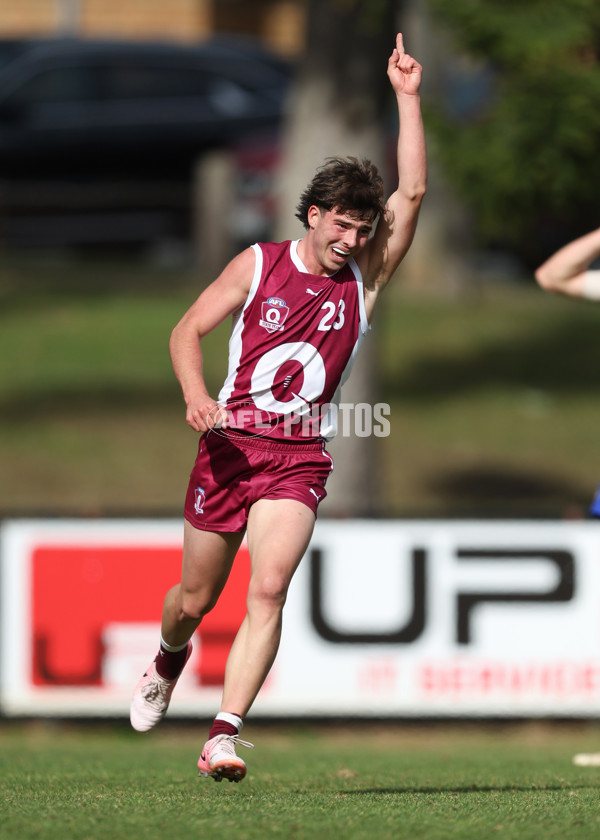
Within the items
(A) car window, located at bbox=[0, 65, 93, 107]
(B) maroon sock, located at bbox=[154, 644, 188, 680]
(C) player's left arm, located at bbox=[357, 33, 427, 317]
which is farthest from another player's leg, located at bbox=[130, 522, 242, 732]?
(A) car window, located at bbox=[0, 65, 93, 107]

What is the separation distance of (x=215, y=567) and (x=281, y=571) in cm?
44

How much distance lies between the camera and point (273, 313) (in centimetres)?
520

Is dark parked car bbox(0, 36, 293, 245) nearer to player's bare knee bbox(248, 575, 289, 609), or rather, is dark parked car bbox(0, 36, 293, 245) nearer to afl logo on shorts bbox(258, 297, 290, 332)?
afl logo on shorts bbox(258, 297, 290, 332)

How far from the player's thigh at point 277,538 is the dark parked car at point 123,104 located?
1404cm

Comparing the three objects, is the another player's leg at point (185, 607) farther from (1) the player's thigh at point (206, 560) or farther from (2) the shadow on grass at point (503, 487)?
(2) the shadow on grass at point (503, 487)

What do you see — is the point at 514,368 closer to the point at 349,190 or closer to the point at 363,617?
the point at 363,617

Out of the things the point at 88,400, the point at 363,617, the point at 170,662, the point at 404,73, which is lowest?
the point at 170,662

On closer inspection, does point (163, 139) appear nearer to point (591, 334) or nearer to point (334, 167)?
point (591, 334)

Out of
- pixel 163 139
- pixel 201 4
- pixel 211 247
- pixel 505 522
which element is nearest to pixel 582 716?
pixel 505 522

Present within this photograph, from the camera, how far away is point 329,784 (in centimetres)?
604

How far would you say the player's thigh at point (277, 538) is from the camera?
5043 millimetres

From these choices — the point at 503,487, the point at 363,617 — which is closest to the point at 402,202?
the point at 363,617

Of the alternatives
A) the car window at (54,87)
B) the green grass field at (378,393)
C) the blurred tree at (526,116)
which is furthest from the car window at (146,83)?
the blurred tree at (526,116)

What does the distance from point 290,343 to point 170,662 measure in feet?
5.14
